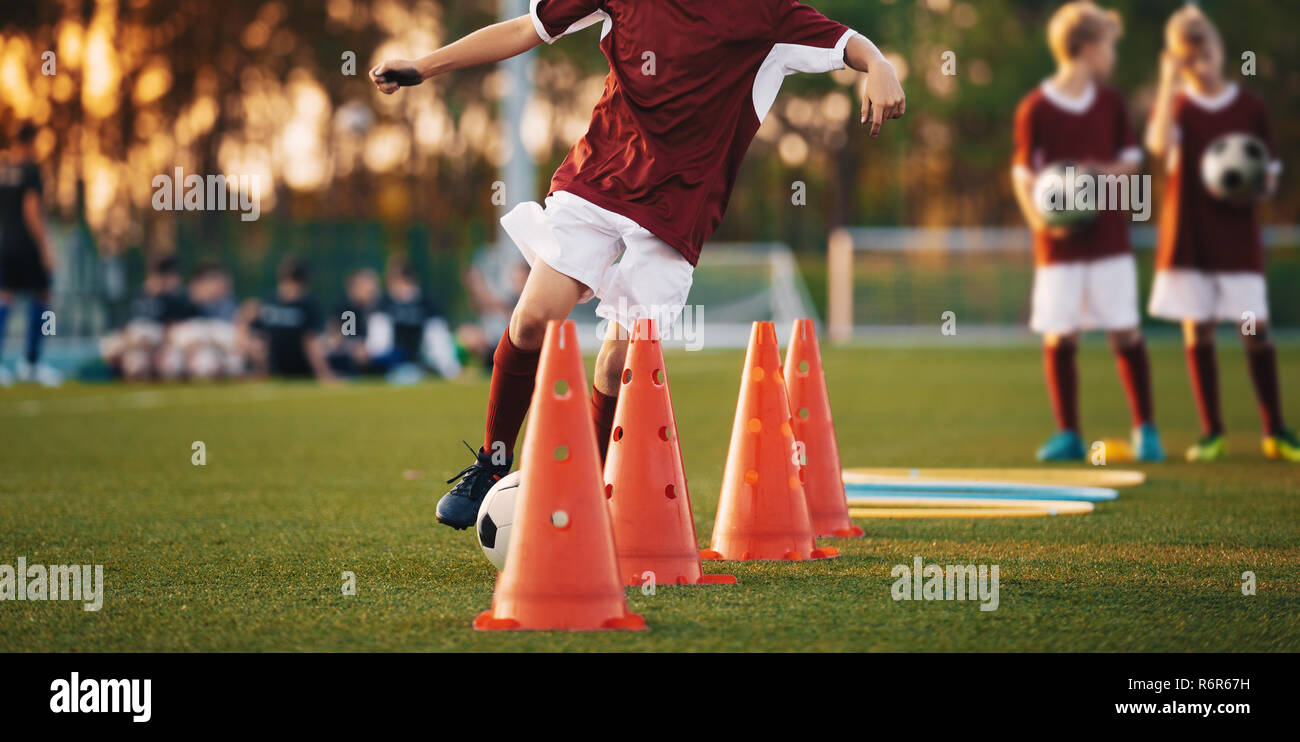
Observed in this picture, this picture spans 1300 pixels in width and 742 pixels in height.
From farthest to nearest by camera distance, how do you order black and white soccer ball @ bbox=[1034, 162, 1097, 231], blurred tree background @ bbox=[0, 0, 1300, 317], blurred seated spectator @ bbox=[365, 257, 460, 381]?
blurred tree background @ bbox=[0, 0, 1300, 317] → blurred seated spectator @ bbox=[365, 257, 460, 381] → black and white soccer ball @ bbox=[1034, 162, 1097, 231]

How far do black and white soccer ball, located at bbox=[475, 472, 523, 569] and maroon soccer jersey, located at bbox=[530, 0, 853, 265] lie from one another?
987mm

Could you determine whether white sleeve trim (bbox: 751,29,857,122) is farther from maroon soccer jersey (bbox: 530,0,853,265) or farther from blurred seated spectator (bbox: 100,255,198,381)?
blurred seated spectator (bbox: 100,255,198,381)

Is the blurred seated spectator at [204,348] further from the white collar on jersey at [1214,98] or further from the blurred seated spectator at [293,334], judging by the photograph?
the white collar on jersey at [1214,98]

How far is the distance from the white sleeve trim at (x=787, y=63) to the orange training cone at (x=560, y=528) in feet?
5.14

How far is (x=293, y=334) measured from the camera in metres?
17.2

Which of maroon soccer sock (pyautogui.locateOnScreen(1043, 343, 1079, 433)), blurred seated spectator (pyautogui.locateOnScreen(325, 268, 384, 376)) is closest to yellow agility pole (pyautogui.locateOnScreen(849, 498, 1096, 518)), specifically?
maroon soccer sock (pyautogui.locateOnScreen(1043, 343, 1079, 433))

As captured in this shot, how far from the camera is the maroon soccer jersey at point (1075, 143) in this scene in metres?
8.75

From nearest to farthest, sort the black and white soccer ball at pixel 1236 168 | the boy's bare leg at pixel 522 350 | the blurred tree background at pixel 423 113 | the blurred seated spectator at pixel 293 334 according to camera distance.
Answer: the boy's bare leg at pixel 522 350 < the black and white soccer ball at pixel 1236 168 < the blurred seated spectator at pixel 293 334 < the blurred tree background at pixel 423 113

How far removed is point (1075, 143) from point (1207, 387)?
1572 mm

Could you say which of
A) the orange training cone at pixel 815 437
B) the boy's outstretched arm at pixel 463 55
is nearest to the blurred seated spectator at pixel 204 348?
the orange training cone at pixel 815 437

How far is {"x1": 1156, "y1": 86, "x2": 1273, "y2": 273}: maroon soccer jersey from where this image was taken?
8.84 m

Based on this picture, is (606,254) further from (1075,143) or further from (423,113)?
(423,113)
